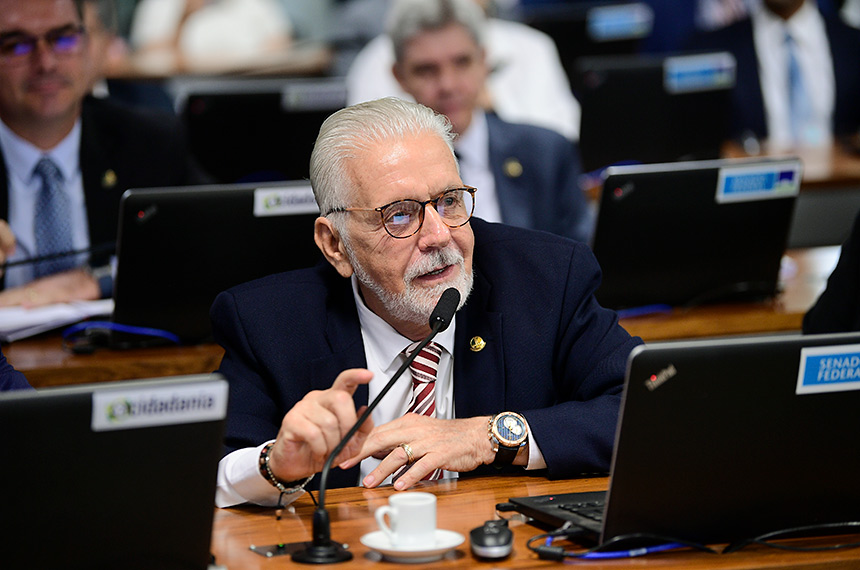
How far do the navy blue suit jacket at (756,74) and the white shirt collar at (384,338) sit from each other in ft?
12.0

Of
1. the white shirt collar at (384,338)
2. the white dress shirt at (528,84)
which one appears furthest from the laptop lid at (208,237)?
the white dress shirt at (528,84)

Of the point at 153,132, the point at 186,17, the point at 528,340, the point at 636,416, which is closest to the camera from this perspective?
the point at 636,416

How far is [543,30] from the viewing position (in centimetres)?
586

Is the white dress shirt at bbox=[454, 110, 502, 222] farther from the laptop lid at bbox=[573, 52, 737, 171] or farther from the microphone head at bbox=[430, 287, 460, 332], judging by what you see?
the microphone head at bbox=[430, 287, 460, 332]

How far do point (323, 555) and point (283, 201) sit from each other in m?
1.17

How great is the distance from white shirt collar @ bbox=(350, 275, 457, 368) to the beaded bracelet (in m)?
0.38

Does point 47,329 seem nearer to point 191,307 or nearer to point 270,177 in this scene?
point 191,307

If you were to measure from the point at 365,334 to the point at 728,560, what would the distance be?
32.9 inches

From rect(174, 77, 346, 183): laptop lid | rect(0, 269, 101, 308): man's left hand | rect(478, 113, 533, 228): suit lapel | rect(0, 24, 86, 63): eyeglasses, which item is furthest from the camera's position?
rect(174, 77, 346, 183): laptop lid

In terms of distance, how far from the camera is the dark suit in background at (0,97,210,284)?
3.24m

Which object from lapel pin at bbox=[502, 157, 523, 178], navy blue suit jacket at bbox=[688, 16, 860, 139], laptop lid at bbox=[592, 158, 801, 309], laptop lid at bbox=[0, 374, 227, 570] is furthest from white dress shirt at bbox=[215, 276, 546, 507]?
navy blue suit jacket at bbox=[688, 16, 860, 139]

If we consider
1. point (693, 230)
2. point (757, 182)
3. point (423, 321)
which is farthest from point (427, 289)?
point (757, 182)

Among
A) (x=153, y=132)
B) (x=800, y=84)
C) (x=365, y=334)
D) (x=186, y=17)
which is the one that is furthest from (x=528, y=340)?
(x=186, y=17)

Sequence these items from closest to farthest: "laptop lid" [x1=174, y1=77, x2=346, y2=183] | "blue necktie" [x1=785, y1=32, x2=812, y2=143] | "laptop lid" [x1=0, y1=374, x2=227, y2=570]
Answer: "laptop lid" [x1=0, y1=374, x2=227, y2=570] < "laptop lid" [x1=174, y1=77, x2=346, y2=183] < "blue necktie" [x1=785, y1=32, x2=812, y2=143]
